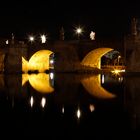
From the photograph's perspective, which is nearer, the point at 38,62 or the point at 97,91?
the point at 97,91

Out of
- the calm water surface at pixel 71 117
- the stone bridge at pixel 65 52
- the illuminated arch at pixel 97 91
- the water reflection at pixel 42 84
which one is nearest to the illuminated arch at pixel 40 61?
the stone bridge at pixel 65 52

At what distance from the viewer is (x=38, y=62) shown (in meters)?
47.8

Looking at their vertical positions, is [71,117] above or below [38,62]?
below

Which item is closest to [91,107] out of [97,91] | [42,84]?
[97,91]

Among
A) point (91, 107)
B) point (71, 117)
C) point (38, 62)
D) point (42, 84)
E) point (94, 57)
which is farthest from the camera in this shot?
point (38, 62)

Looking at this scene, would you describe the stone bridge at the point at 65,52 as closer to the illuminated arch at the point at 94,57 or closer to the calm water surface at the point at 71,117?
the illuminated arch at the point at 94,57

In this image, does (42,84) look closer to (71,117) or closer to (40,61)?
(71,117)

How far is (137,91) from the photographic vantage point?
63.1 ft

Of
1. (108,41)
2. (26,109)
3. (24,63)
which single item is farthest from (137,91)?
(24,63)

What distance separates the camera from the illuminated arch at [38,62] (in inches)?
1761

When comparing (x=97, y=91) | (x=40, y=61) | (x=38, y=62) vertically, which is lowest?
(x=97, y=91)

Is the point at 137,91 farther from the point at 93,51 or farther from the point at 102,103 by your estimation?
the point at 93,51

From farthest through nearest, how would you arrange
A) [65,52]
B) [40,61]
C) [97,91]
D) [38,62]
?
[40,61]
[38,62]
[65,52]
[97,91]

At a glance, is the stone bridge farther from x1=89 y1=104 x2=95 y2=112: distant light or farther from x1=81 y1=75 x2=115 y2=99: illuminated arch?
x1=89 y1=104 x2=95 y2=112: distant light
